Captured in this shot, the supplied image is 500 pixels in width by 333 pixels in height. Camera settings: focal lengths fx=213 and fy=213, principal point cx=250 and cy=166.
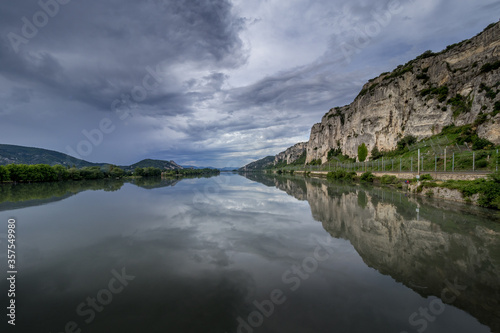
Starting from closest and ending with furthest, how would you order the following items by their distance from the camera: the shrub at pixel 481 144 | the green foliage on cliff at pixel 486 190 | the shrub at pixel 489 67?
the green foliage on cliff at pixel 486 190
the shrub at pixel 481 144
the shrub at pixel 489 67

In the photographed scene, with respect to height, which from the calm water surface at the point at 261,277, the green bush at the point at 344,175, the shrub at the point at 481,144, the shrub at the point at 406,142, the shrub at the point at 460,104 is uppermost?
the shrub at the point at 460,104

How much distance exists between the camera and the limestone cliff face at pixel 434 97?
135 ft

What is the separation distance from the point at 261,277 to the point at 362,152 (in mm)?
76778

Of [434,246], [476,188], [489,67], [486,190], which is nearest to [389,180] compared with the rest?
[476,188]

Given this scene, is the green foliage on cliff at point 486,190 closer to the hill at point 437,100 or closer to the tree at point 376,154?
the hill at point 437,100

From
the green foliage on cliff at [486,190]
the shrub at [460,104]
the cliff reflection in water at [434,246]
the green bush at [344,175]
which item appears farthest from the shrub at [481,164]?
the shrub at [460,104]

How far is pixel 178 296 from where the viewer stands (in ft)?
18.2

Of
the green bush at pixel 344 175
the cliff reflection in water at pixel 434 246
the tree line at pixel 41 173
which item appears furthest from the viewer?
the tree line at pixel 41 173

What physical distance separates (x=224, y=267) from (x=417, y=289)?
5714 mm

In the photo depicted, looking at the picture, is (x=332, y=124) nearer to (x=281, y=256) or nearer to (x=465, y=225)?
(x=465, y=225)

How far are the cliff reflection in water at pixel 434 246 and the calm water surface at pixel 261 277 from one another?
0.05 m

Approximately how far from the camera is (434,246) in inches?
356

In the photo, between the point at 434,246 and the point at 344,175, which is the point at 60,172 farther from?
the point at 434,246

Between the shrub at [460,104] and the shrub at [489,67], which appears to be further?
the shrub at [460,104]
